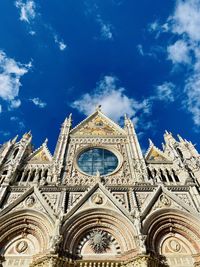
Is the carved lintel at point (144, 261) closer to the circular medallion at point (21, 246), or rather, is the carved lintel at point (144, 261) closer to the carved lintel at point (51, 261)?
the carved lintel at point (51, 261)

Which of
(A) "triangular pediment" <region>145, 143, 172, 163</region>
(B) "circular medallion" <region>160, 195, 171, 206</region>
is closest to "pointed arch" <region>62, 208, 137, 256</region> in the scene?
(B) "circular medallion" <region>160, 195, 171, 206</region>

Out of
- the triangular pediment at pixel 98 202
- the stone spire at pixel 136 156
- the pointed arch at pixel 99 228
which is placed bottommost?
the pointed arch at pixel 99 228

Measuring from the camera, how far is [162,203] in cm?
1233

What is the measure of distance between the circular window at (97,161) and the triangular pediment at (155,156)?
7.75ft

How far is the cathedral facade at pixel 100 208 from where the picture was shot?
411 inches

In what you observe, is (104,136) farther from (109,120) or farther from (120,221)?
(120,221)

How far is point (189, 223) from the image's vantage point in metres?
11.6

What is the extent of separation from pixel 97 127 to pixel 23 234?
10.4m

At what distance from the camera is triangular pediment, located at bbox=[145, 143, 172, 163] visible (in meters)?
16.2

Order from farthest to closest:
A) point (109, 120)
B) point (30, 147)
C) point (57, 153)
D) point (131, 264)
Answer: point (109, 120)
point (30, 147)
point (57, 153)
point (131, 264)

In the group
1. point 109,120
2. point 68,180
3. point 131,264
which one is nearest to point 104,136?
point 109,120

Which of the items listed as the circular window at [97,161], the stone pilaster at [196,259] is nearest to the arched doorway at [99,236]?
the stone pilaster at [196,259]

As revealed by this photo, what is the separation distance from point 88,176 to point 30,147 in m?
5.86

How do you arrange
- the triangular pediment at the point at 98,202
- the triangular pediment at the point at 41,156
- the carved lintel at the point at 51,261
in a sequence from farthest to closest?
the triangular pediment at the point at 41,156, the triangular pediment at the point at 98,202, the carved lintel at the point at 51,261
